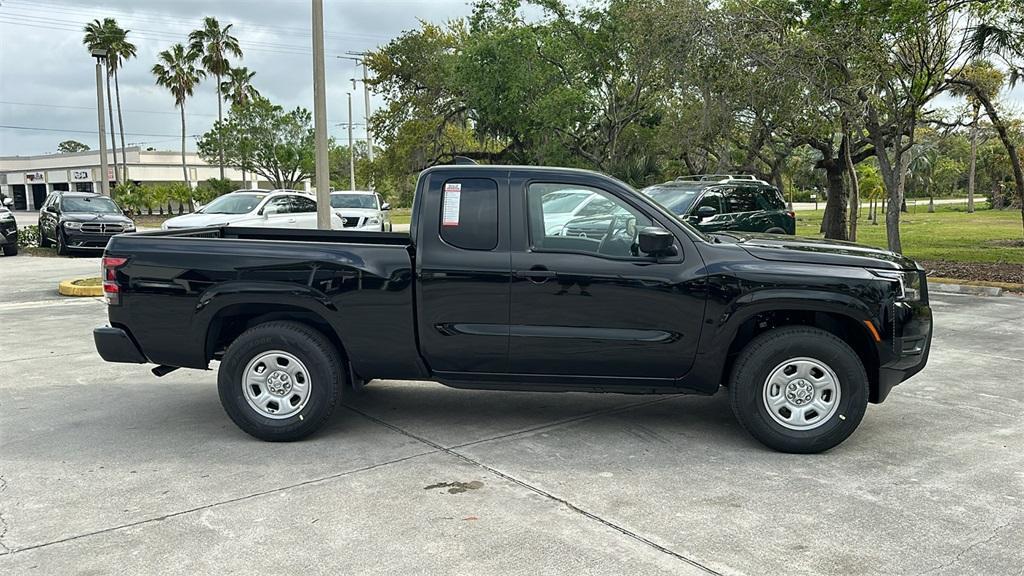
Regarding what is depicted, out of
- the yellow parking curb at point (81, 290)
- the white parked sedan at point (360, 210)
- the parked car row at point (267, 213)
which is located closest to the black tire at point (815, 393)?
the yellow parking curb at point (81, 290)

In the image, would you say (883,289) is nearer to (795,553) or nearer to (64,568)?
(795,553)

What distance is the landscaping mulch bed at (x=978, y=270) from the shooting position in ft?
45.9

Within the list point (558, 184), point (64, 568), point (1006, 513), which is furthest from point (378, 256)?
point (1006, 513)

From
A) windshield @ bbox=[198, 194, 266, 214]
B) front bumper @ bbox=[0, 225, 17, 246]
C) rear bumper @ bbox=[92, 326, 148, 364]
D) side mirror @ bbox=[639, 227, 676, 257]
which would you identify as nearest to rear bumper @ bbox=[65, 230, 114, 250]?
front bumper @ bbox=[0, 225, 17, 246]

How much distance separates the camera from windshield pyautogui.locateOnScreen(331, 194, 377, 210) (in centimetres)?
2150

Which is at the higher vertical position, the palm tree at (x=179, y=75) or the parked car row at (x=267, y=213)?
the palm tree at (x=179, y=75)

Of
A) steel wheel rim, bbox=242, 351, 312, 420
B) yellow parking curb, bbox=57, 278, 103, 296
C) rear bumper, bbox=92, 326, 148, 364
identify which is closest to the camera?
steel wheel rim, bbox=242, 351, 312, 420

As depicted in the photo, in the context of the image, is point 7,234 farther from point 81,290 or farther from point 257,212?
point 81,290

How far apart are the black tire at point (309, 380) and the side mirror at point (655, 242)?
7.16 ft

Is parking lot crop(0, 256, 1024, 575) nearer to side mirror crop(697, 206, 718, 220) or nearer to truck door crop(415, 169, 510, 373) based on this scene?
truck door crop(415, 169, 510, 373)

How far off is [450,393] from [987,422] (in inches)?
162

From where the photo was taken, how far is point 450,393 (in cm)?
683

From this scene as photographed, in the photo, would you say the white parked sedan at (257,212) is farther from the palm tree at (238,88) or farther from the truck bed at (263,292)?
the palm tree at (238,88)

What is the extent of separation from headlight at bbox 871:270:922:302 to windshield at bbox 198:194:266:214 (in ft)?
48.8
